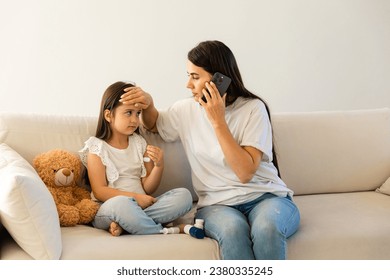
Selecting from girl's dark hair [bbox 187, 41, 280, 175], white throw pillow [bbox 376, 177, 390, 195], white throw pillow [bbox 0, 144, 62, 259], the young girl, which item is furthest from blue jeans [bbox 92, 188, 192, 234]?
white throw pillow [bbox 376, 177, 390, 195]

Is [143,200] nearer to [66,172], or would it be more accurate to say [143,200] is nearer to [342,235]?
[66,172]

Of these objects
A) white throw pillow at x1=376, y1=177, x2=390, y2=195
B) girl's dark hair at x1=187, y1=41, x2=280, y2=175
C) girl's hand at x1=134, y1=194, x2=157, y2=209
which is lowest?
white throw pillow at x1=376, y1=177, x2=390, y2=195

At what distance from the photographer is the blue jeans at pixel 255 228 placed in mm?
1764

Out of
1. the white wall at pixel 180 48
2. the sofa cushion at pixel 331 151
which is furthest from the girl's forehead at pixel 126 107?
the white wall at pixel 180 48

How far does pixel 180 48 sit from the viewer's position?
310cm

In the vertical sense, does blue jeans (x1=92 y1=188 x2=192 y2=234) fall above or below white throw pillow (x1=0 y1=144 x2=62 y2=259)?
below

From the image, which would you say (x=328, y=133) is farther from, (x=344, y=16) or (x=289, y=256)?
(x=344, y=16)

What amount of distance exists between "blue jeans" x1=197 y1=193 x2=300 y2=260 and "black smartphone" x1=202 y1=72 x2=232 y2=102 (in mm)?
417

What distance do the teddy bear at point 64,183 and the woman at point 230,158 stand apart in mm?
309

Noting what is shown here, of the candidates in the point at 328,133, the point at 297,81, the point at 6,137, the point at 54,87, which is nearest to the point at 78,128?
the point at 6,137

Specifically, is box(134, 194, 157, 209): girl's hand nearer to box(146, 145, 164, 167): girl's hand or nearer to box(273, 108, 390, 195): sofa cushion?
box(146, 145, 164, 167): girl's hand

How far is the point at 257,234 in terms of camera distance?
1780mm

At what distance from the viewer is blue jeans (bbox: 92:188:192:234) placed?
6.08ft

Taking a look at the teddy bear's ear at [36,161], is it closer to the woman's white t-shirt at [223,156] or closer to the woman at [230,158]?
the woman at [230,158]
